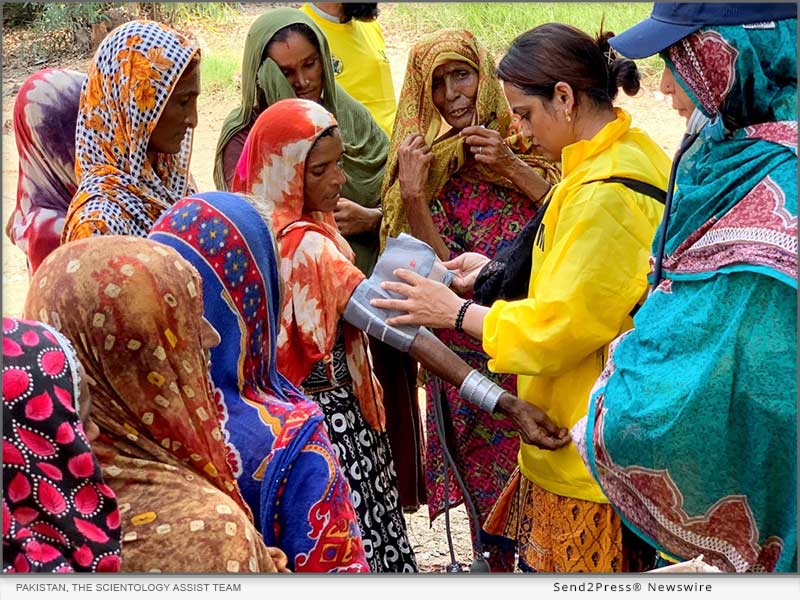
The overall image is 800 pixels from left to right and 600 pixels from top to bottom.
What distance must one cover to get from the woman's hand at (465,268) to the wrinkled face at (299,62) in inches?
36.1

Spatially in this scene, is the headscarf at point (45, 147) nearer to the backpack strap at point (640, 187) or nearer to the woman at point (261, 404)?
the woman at point (261, 404)

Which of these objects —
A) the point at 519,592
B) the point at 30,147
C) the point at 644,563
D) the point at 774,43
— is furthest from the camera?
the point at 30,147

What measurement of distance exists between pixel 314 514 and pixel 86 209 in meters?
1.30

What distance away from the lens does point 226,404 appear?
233cm

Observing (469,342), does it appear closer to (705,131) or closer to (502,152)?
(502,152)

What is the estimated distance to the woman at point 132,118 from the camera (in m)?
3.20

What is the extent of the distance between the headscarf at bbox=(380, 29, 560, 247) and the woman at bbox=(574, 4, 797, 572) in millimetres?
1454

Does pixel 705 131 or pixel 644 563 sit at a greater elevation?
pixel 705 131

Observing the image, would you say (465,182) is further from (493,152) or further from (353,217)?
(353,217)

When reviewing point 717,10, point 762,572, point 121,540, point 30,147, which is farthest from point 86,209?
point 762,572

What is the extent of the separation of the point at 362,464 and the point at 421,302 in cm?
54

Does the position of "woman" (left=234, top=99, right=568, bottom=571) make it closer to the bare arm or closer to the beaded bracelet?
the bare arm

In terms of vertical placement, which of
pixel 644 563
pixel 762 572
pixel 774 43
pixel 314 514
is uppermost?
pixel 774 43

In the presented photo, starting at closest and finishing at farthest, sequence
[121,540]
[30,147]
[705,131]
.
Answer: [121,540]
[705,131]
[30,147]
